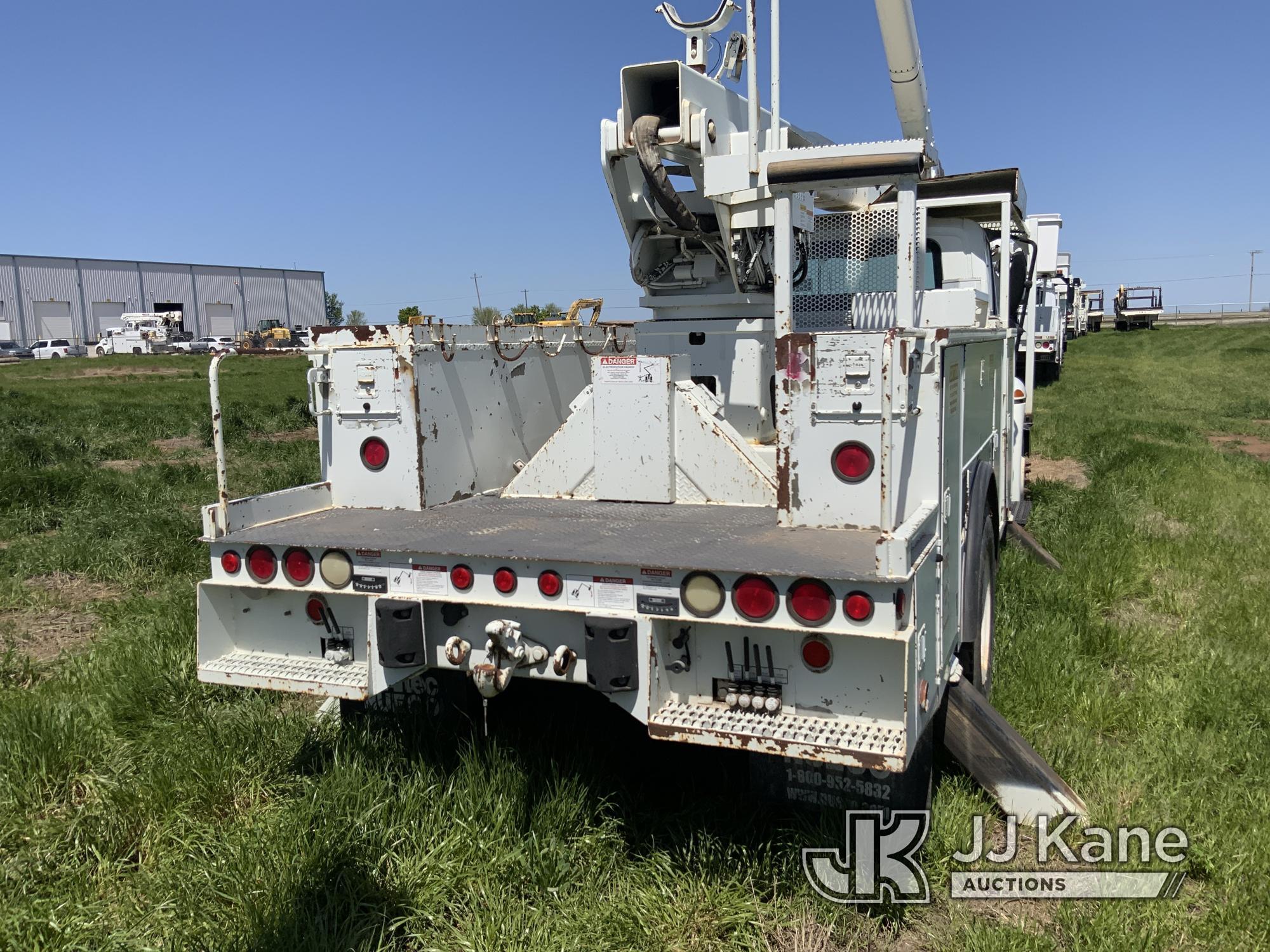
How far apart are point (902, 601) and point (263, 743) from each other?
2.94 m

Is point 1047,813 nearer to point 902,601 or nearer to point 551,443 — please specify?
point 902,601

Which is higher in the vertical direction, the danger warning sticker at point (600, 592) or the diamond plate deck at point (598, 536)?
the diamond plate deck at point (598, 536)

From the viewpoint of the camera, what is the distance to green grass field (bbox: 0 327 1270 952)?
130 inches

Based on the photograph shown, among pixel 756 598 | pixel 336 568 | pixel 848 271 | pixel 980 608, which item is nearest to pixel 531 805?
pixel 336 568

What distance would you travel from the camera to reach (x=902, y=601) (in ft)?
9.68

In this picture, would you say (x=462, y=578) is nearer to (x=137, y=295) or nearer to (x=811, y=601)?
(x=811, y=601)

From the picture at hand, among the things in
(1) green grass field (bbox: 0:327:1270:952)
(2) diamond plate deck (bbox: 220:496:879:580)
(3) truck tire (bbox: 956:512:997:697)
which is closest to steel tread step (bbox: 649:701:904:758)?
(2) diamond plate deck (bbox: 220:496:879:580)

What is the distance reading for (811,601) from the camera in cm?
301

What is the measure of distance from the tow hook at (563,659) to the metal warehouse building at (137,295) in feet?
A: 258

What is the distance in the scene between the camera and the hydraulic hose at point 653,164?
488 cm

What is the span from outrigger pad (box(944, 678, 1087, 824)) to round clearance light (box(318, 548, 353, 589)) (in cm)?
238

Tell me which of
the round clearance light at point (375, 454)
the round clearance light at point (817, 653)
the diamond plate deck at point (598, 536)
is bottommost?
the round clearance light at point (817, 653)

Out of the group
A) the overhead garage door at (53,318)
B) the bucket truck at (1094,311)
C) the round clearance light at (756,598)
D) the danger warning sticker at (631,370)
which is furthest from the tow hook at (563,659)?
the overhead garage door at (53,318)

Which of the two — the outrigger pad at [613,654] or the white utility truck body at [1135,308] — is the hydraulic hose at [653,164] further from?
the white utility truck body at [1135,308]
